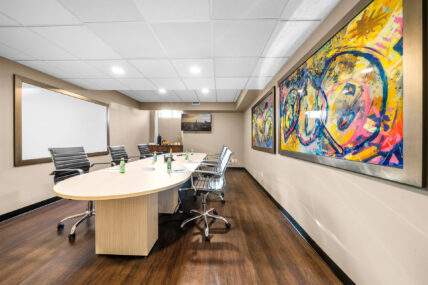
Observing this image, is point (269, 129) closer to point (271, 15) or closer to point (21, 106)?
point (271, 15)

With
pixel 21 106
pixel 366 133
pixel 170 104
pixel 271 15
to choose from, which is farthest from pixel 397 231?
pixel 170 104

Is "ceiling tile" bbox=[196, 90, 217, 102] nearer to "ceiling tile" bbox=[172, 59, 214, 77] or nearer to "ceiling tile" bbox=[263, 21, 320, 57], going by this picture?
"ceiling tile" bbox=[172, 59, 214, 77]

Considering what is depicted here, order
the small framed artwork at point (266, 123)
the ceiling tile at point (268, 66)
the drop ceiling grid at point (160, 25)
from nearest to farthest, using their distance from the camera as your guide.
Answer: the drop ceiling grid at point (160, 25), the ceiling tile at point (268, 66), the small framed artwork at point (266, 123)

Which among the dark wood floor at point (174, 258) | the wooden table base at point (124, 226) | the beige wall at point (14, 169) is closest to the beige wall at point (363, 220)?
the dark wood floor at point (174, 258)

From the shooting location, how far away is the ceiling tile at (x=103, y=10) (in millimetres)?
1379

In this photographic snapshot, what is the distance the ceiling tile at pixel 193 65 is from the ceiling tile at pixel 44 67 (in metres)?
2.08

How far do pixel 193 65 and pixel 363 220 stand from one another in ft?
9.04

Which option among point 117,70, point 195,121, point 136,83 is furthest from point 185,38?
point 195,121

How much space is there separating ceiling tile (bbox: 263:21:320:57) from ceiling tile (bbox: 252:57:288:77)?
15 cm

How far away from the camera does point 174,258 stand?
1.56 m

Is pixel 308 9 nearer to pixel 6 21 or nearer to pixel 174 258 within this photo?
pixel 174 258

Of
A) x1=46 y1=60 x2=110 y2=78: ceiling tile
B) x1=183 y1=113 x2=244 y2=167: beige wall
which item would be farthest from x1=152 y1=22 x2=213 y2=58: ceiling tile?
x1=183 y1=113 x2=244 y2=167: beige wall

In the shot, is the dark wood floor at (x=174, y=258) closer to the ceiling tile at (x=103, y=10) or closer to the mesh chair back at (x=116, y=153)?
the mesh chair back at (x=116, y=153)

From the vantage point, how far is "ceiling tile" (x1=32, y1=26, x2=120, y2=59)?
1.74 meters
